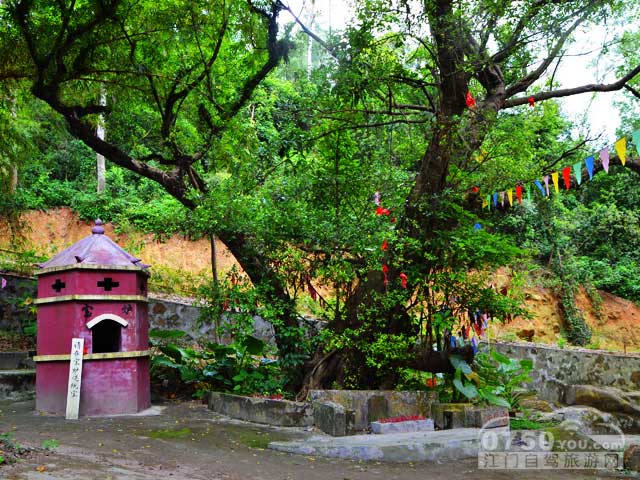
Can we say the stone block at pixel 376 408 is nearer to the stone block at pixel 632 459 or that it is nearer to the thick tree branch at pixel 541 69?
the stone block at pixel 632 459

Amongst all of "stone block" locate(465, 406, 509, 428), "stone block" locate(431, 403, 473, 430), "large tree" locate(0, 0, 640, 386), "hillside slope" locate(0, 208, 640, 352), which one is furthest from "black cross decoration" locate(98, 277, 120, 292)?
"hillside slope" locate(0, 208, 640, 352)

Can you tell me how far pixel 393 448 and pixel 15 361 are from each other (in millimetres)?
8917

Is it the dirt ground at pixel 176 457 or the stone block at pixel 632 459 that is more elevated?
the dirt ground at pixel 176 457

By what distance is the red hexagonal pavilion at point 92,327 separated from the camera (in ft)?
28.4

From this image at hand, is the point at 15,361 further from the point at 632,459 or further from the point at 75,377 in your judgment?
the point at 632,459

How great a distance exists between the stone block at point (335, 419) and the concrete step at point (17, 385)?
5.53m

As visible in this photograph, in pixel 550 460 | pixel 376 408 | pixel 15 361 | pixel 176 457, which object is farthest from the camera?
pixel 15 361

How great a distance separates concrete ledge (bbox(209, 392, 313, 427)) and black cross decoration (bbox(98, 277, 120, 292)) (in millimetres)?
2361

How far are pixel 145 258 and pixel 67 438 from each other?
1313cm

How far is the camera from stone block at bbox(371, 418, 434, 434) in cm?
795

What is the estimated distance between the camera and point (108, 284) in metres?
9.02

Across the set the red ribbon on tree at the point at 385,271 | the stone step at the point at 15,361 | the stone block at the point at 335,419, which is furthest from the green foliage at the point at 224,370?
the stone step at the point at 15,361

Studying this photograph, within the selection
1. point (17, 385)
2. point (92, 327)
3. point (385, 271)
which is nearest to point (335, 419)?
point (385, 271)

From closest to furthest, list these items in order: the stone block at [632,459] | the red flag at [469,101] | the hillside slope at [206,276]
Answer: the stone block at [632,459] → the red flag at [469,101] → the hillside slope at [206,276]
